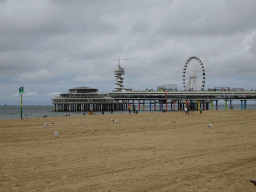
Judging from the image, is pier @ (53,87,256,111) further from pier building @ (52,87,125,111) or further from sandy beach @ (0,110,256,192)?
sandy beach @ (0,110,256,192)

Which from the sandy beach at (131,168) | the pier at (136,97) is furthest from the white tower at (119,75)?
the sandy beach at (131,168)

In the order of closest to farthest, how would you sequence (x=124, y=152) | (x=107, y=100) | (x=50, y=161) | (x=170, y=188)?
1. (x=170, y=188)
2. (x=50, y=161)
3. (x=124, y=152)
4. (x=107, y=100)

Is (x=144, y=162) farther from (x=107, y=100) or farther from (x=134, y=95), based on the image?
(x=134, y=95)

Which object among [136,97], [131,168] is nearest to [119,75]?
[136,97]

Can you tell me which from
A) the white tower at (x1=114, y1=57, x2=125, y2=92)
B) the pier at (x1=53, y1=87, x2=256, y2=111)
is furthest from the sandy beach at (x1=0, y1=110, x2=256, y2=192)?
the white tower at (x1=114, y1=57, x2=125, y2=92)

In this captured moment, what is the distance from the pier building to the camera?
99500mm

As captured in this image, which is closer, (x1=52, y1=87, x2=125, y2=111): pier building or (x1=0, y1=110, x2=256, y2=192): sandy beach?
(x1=0, y1=110, x2=256, y2=192): sandy beach

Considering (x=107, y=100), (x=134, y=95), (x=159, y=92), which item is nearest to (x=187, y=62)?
(x=159, y=92)

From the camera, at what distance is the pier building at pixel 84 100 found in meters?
99.5

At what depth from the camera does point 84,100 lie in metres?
99.9

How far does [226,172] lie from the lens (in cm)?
734

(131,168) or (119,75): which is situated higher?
(119,75)

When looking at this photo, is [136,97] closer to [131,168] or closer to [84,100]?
[84,100]

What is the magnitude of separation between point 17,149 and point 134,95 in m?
98.2
